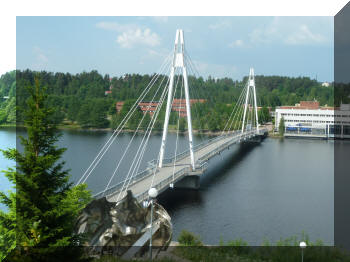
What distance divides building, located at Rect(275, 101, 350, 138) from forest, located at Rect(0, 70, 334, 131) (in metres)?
3.45

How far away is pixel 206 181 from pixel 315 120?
1997cm

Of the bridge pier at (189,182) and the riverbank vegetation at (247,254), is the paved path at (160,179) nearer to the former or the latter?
the bridge pier at (189,182)

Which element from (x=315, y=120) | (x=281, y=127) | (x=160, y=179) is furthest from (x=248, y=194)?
(x=315, y=120)

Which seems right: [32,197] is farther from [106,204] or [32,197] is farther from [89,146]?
[89,146]

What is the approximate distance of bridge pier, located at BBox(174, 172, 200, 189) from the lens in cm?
1222

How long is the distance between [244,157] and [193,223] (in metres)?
11.4

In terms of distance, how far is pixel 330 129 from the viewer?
2995cm

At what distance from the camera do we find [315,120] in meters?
31.4

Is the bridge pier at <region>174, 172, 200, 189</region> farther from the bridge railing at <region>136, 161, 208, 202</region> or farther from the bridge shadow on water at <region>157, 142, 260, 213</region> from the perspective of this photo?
the bridge railing at <region>136, 161, 208, 202</region>

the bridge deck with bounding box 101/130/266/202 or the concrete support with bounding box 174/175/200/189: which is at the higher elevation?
the bridge deck with bounding box 101/130/266/202

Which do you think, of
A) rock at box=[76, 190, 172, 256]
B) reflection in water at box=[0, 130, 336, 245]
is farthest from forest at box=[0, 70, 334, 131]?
rock at box=[76, 190, 172, 256]

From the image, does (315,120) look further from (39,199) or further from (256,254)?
(39,199)

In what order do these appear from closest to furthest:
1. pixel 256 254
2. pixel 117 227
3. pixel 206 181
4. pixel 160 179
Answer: pixel 117 227
pixel 256 254
pixel 160 179
pixel 206 181

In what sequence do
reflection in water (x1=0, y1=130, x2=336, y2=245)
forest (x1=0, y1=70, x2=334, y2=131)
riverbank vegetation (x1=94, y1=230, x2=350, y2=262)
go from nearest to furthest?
riverbank vegetation (x1=94, y1=230, x2=350, y2=262) < reflection in water (x1=0, y1=130, x2=336, y2=245) < forest (x1=0, y1=70, x2=334, y2=131)
